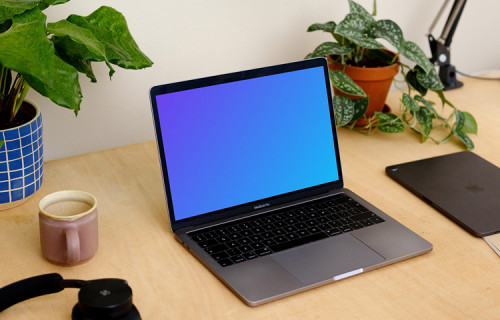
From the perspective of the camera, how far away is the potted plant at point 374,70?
1398 millimetres

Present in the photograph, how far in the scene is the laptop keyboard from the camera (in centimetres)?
107

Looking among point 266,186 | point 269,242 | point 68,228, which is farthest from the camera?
point 266,186

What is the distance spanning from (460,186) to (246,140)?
0.43m

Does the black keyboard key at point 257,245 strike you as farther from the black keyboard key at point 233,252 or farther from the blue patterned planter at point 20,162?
the blue patterned planter at point 20,162

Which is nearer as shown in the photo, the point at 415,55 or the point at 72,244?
the point at 72,244

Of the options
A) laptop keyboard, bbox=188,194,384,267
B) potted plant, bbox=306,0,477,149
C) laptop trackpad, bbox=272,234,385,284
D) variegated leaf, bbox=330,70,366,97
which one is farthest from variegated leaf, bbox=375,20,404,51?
laptop trackpad, bbox=272,234,385,284

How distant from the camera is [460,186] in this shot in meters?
1.29

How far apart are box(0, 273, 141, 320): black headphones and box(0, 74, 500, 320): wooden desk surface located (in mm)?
25

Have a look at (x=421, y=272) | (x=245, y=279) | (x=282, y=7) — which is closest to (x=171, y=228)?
(x=245, y=279)

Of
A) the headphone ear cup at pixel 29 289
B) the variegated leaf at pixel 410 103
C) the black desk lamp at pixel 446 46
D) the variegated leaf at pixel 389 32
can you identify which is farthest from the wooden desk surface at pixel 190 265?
the black desk lamp at pixel 446 46

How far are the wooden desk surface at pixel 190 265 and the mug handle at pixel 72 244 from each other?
0.03 m

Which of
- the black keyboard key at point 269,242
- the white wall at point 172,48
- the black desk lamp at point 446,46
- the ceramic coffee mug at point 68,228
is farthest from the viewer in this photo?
the black desk lamp at point 446,46

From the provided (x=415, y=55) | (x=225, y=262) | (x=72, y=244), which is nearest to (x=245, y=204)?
(x=225, y=262)

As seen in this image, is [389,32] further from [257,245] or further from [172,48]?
[257,245]
